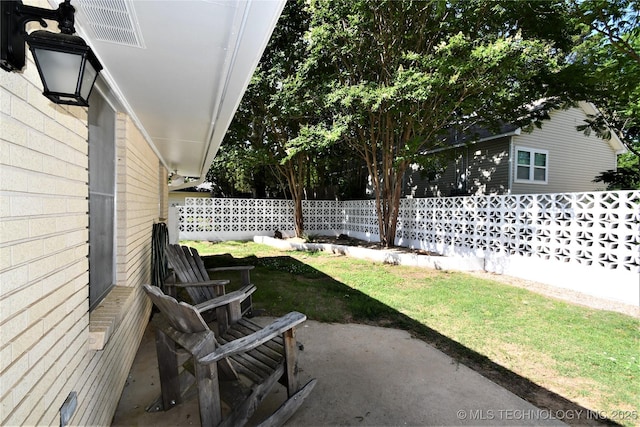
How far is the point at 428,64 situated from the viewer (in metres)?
7.18

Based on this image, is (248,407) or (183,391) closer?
(248,407)

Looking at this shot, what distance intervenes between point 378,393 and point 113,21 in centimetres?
305

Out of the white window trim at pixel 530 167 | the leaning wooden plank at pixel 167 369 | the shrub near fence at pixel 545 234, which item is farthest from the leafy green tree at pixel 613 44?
the leaning wooden plank at pixel 167 369

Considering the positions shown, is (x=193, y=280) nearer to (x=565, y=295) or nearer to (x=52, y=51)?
(x=52, y=51)

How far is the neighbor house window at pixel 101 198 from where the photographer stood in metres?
2.24

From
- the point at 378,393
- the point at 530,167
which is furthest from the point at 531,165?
the point at 378,393

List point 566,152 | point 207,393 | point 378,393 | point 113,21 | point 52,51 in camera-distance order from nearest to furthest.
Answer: point 52,51 → point 113,21 → point 207,393 → point 378,393 → point 566,152

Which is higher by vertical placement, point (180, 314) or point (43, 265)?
point (43, 265)

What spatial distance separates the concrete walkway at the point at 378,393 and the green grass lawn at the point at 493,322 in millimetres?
342

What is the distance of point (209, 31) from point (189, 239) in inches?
470

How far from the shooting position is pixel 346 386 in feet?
9.10

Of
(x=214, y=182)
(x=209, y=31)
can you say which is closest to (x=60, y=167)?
(x=209, y=31)

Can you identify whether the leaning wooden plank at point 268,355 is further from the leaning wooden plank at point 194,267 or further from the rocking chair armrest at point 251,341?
the leaning wooden plank at point 194,267

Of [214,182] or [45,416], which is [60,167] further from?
[214,182]
